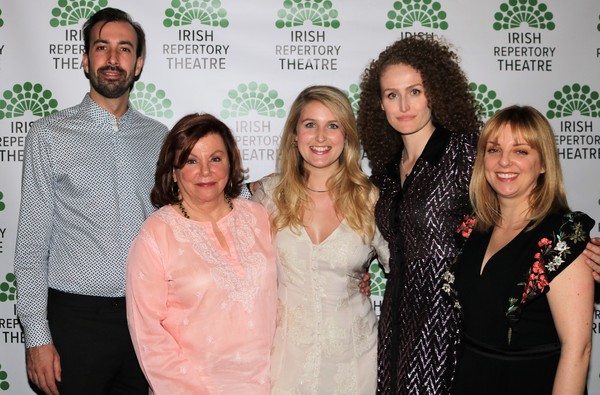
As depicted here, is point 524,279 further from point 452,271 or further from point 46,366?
point 46,366

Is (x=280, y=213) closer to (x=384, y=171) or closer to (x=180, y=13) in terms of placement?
(x=384, y=171)

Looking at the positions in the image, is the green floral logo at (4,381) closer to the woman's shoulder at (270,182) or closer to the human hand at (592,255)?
the woman's shoulder at (270,182)

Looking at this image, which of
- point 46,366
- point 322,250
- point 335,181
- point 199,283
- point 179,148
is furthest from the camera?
point 335,181

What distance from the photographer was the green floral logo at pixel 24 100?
3420mm

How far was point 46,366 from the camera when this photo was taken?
2.65m

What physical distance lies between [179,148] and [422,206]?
39.4 inches

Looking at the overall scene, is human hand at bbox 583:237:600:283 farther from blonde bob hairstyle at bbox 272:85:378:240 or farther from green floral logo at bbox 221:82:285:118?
green floral logo at bbox 221:82:285:118

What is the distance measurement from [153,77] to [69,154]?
0.92 meters

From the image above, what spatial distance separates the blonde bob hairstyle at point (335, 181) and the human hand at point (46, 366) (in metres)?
1.14

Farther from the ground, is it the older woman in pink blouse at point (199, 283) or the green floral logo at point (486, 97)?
the green floral logo at point (486, 97)

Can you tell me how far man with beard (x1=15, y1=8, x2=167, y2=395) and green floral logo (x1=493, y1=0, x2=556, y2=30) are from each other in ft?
7.44

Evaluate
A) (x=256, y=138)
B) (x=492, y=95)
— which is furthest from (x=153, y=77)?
(x=492, y=95)

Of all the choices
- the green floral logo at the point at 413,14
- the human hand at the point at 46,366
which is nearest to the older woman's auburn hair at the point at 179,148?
the human hand at the point at 46,366

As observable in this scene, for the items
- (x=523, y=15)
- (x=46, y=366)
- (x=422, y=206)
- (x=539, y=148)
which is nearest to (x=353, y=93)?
(x=523, y=15)
